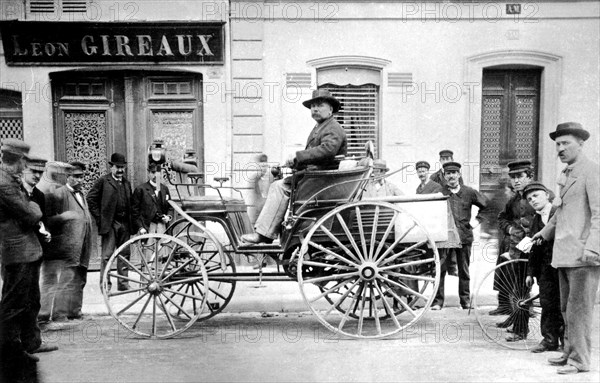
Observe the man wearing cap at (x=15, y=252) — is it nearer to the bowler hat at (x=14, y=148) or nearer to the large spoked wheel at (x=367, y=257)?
the bowler hat at (x=14, y=148)

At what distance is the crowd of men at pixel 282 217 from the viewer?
4.07 m

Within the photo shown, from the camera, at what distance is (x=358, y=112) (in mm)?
8836

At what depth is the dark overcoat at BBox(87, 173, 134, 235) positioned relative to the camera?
6938 mm

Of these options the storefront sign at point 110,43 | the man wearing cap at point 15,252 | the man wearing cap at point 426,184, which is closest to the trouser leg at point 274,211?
the man wearing cap at point 15,252

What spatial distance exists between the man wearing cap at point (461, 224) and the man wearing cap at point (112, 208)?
13.9 ft

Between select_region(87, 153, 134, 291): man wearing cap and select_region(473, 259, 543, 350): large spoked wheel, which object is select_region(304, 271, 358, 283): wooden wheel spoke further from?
select_region(87, 153, 134, 291): man wearing cap

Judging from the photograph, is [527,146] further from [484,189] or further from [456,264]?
[456,264]

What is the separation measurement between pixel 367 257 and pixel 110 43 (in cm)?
595

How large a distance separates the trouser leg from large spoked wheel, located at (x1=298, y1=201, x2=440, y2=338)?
16.3 inches

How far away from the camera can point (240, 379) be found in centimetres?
400

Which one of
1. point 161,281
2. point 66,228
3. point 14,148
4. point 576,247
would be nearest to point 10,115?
point 66,228

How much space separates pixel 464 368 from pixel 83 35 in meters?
Answer: 7.46

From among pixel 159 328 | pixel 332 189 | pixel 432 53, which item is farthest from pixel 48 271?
pixel 432 53

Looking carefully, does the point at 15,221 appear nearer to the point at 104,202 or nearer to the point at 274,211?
the point at 274,211
